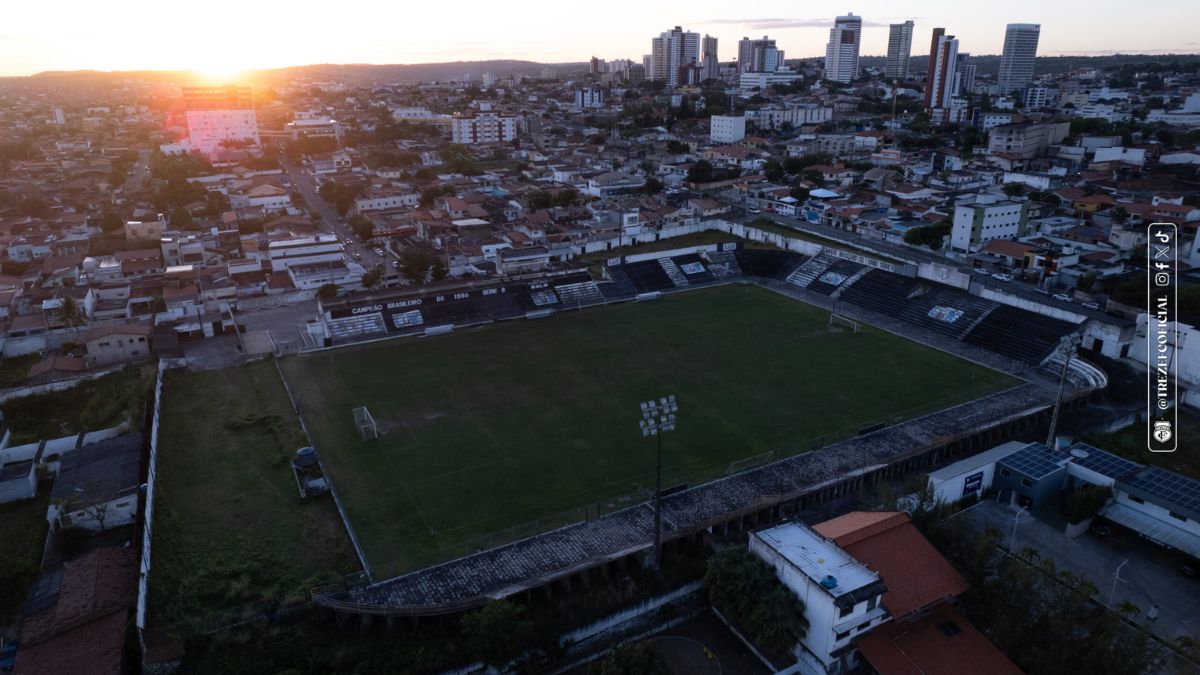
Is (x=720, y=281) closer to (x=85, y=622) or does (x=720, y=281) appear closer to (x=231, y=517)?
(x=231, y=517)

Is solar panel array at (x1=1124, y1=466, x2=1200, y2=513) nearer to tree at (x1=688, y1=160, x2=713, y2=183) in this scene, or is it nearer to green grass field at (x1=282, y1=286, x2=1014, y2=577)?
green grass field at (x1=282, y1=286, x2=1014, y2=577)

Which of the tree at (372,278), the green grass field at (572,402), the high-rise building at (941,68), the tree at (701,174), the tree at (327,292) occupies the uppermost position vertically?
the high-rise building at (941,68)

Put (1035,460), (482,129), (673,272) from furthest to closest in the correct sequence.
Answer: (482,129)
(673,272)
(1035,460)

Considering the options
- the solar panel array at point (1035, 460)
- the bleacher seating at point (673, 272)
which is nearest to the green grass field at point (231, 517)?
the solar panel array at point (1035, 460)

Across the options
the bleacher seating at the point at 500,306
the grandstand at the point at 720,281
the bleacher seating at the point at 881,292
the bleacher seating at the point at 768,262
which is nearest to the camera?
the grandstand at the point at 720,281

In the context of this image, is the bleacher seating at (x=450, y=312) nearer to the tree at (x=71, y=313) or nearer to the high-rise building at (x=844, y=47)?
the tree at (x=71, y=313)

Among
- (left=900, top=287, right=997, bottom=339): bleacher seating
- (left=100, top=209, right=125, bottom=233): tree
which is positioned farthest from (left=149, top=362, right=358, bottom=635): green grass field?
(left=100, top=209, right=125, bottom=233): tree

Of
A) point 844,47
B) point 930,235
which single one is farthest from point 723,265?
point 844,47
